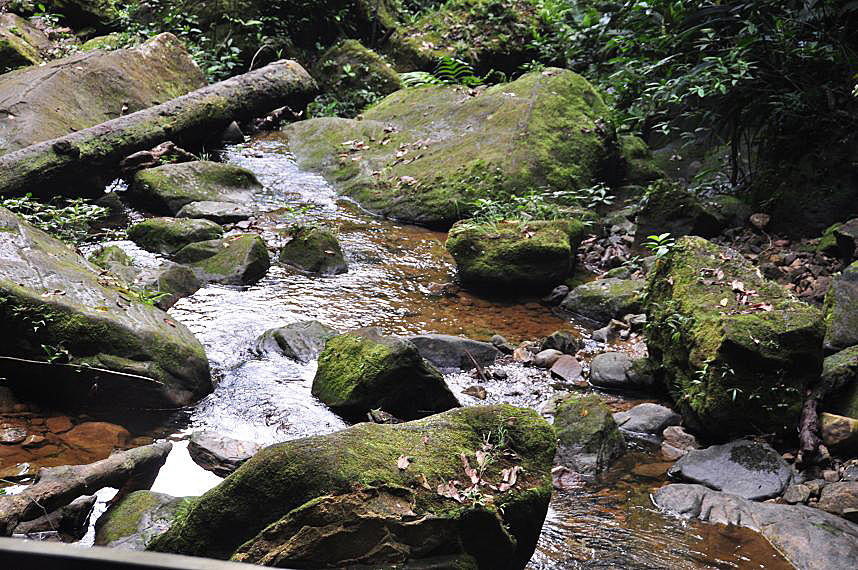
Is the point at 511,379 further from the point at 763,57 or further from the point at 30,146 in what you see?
the point at 30,146

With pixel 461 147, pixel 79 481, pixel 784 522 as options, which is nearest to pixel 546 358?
pixel 784 522

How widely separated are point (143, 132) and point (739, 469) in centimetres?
709

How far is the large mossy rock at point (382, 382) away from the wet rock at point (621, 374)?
1.24m

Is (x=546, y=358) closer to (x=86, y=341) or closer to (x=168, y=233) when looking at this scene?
(x=86, y=341)

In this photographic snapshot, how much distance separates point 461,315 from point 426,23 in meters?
9.16

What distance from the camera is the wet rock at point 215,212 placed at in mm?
7504

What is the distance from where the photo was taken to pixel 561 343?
574cm

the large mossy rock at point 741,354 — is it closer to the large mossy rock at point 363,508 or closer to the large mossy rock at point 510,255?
the large mossy rock at point 510,255

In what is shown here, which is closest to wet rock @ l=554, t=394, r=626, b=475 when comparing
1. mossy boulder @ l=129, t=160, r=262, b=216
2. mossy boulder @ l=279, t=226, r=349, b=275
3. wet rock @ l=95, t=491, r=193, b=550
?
wet rock @ l=95, t=491, r=193, b=550

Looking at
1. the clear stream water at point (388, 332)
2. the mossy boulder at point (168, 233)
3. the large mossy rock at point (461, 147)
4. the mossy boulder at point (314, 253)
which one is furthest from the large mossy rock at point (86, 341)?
the large mossy rock at point (461, 147)

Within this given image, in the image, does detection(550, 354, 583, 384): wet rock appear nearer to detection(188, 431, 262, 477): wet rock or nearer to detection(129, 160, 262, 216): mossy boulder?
detection(188, 431, 262, 477): wet rock

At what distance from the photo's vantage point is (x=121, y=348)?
4.44 m

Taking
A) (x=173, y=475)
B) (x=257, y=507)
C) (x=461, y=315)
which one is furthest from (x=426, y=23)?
(x=257, y=507)

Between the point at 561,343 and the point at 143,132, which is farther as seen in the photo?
the point at 143,132
